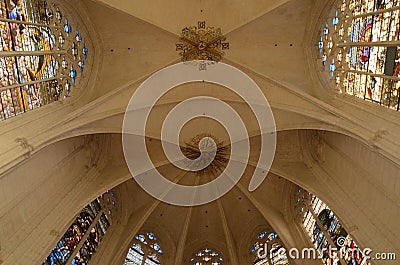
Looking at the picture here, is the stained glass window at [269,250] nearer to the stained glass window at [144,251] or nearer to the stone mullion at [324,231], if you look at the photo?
the stone mullion at [324,231]

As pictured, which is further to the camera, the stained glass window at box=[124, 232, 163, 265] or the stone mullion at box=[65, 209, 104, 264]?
the stained glass window at box=[124, 232, 163, 265]

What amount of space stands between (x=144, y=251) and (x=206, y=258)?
2.12 meters

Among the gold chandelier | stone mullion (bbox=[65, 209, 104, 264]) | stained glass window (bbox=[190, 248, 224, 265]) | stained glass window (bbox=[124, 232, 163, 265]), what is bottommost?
stone mullion (bbox=[65, 209, 104, 264])

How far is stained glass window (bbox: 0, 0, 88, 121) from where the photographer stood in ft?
32.2

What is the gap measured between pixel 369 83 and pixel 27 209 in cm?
788

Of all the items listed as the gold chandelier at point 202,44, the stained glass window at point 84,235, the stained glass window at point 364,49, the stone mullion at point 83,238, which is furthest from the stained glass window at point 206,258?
the stained glass window at point 364,49

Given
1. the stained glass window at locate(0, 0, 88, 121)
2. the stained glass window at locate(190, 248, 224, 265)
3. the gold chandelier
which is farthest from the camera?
the stained glass window at locate(190, 248, 224, 265)

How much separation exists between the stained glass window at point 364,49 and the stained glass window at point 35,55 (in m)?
6.35

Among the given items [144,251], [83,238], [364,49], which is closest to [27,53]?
[83,238]

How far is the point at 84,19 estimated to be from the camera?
12852 millimetres

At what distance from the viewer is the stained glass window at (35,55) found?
983cm

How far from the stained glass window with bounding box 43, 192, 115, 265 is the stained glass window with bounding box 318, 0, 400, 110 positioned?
742cm

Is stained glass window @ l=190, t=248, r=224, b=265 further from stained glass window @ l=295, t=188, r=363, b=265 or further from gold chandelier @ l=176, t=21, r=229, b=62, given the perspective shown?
gold chandelier @ l=176, t=21, r=229, b=62

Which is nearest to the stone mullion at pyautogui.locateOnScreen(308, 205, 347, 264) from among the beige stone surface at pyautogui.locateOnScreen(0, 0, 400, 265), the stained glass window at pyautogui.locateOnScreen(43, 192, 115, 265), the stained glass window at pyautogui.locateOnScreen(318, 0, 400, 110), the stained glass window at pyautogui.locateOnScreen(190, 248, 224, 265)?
the beige stone surface at pyautogui.locateOnScreen(0, 0, 400, 265)
